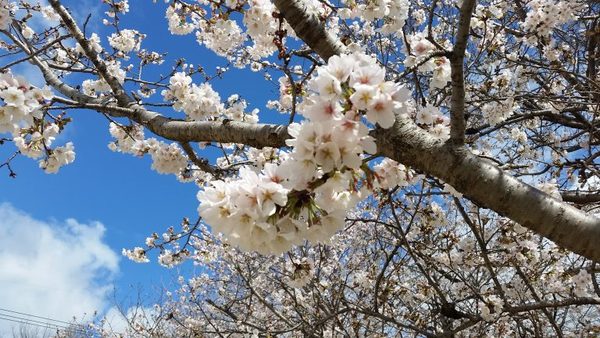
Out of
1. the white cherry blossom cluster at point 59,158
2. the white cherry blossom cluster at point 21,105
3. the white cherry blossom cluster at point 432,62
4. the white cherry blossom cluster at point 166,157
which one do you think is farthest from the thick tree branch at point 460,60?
the white cherry blossom cluster at point 59,158

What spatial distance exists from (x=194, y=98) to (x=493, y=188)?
2884 mm

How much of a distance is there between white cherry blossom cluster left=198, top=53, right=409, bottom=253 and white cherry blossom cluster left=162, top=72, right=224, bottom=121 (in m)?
2.60

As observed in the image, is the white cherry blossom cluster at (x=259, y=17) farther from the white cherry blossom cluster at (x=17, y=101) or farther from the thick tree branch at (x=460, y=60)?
the thick tree branch at (x=460, y=60)

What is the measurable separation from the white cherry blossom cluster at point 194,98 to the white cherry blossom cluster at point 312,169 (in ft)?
8.54

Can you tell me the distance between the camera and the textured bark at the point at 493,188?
4.51 feet

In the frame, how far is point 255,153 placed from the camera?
14.3ft

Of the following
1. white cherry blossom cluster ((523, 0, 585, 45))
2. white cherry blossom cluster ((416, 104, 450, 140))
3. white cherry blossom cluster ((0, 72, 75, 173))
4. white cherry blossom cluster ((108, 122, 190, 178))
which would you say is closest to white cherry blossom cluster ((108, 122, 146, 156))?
white cherry blossom cluster ((108, 122, 190, 178))

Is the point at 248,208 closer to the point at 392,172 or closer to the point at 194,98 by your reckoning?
the point at 392,172

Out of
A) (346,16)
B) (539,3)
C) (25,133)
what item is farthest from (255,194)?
(539,3)

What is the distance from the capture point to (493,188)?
1471 millimetres

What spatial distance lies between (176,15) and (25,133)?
135 inches

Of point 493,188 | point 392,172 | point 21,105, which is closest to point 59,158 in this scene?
point 21,105

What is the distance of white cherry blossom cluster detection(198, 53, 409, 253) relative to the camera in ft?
4.00

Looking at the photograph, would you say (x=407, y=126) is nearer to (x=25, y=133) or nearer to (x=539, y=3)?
(x=25, y=133)
